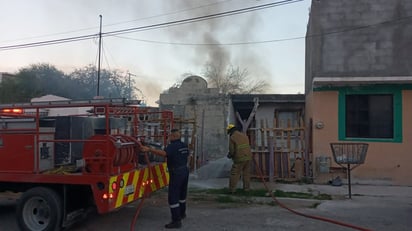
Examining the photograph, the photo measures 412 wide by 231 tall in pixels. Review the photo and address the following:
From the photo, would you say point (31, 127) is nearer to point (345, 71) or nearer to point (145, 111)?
point (145, 111)

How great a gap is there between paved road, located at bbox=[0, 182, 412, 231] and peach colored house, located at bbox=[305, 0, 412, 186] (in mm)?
1899

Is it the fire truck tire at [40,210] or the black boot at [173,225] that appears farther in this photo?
the black boot at [173,225]

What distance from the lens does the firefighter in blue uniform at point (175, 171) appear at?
7.18 metres

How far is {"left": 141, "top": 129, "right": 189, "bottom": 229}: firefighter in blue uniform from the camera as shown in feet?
23.6

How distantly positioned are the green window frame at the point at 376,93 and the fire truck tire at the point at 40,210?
26.9ft

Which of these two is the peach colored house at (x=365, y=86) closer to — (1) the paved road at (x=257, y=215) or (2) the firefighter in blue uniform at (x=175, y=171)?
(1) the paved road at (x=257, y=215)

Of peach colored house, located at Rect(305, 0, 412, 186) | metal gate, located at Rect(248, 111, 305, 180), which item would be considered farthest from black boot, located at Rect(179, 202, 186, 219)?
peach colored house, located at Rect(305, 0, 412, 186)

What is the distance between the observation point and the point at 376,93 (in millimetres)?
12023

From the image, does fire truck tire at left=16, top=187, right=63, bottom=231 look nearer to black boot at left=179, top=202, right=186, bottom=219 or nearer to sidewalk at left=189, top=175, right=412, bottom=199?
black boot at left=179, top=202, right=186, bottom=219

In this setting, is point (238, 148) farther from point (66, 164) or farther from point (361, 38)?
point (361, 38)

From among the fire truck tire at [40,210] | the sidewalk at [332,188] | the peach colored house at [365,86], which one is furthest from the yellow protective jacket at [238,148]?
the fire truck tire at [40,210]

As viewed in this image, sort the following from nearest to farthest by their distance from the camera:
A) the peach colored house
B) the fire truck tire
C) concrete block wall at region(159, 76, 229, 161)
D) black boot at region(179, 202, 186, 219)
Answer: the fire truck tire → black boot at region(179, 202, 186, 219) → the peach colored house → concrete block wall at region(159, 76, 229, 161)

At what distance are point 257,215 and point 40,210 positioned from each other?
A: 3778 mm

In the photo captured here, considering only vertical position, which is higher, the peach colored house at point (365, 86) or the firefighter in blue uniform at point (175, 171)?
the peach colored house at point (365, 86)
